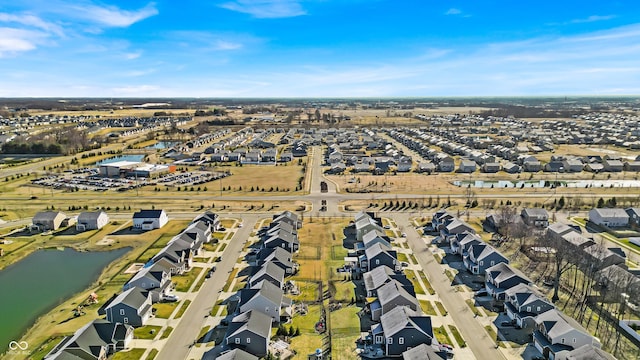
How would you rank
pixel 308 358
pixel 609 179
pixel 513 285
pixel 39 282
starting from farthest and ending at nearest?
pixel 609 179
pixel 39 282
pixel 513 285
pixel 308 358

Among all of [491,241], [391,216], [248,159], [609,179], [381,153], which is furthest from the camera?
[381,153]

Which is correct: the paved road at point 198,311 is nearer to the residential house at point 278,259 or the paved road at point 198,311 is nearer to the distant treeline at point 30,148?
the residential house at point 278,259

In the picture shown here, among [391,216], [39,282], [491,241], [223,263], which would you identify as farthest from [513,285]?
[39,282]

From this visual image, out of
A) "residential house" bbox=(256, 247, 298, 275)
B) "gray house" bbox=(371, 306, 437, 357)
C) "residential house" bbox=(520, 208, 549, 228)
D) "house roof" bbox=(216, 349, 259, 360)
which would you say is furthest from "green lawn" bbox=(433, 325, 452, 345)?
"residential house" bbox=(520, 208, 549, 228)

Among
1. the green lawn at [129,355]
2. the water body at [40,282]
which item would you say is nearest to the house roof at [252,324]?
the green lawn at [129,355]

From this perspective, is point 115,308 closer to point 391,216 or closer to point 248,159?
point 391,216

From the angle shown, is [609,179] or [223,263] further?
[609,179]

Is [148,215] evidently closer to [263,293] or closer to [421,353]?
[263,293]

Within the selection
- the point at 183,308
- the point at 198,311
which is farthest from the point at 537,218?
the point at 183,308
